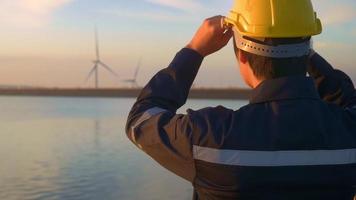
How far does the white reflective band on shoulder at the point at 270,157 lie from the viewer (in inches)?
66.2

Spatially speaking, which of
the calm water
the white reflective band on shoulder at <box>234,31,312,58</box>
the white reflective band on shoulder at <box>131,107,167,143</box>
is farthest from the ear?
the calm water

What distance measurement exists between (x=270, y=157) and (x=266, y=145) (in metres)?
0.03

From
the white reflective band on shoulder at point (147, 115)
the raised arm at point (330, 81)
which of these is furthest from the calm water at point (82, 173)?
the white reflective band on shoulder at point (147, 115)

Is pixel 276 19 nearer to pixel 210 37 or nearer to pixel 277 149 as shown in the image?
pixel 210 37

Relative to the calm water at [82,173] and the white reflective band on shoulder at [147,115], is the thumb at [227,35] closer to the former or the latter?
the white reflective band on shoulder at [147,115]

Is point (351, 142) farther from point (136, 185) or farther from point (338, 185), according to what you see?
point (136, 185)

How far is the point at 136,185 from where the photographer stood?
13.4 m

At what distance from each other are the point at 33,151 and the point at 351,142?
1944 cm

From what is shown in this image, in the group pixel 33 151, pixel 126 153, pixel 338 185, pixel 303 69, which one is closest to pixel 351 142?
pixel 338 185

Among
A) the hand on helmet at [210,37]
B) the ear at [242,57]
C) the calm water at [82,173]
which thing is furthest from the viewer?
the calm water at [82,173]

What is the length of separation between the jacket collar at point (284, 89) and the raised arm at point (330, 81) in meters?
0.42

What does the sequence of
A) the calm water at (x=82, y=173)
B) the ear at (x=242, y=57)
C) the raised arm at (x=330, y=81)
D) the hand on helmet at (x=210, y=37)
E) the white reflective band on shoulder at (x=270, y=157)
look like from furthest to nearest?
1. the calm water at (x=82, y=173)
2. the raised arm at (x=330, y=81)
3. the hand on helmet at (x=210, y=37)
4. the ear at (x=242, y=57)
5. the white reflective band on shoulder at (x=270, y=157)

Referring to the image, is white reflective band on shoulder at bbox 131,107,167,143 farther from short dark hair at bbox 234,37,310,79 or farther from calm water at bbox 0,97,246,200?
calm water at bbox 0,97,246,200

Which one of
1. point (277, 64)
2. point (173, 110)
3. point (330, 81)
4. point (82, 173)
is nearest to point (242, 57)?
point (277, 64)
